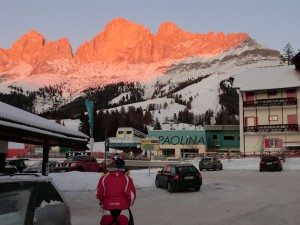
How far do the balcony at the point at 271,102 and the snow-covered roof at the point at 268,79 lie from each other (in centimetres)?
194

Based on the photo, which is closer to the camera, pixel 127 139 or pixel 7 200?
pixel 7 200

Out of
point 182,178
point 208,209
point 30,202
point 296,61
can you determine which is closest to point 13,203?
point 30,202

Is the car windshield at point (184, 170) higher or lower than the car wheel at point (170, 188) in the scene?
higher

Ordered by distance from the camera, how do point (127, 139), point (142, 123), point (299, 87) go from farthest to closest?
point (142, 123) → point (127, 139) → point (299, 87)

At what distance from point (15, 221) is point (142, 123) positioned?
167 metres

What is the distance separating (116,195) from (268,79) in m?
63.1

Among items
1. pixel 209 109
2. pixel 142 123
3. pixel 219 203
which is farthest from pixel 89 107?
pixel 209 109

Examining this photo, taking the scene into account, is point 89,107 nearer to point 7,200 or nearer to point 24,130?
point 24,130

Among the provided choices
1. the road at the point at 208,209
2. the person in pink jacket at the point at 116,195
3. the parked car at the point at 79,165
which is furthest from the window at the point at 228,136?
the person in pink jacket at the point at 116,195

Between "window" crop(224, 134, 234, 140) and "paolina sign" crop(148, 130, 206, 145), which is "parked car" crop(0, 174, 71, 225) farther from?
"window" crop(224, 134, 234, 140)

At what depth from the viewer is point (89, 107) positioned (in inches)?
1599

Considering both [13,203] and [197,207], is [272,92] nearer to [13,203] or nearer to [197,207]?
[197,207]

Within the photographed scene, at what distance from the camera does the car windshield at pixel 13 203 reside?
13.4 feet

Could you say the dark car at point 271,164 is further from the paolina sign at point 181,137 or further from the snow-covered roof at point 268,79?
the paolina sign at point 181,137
